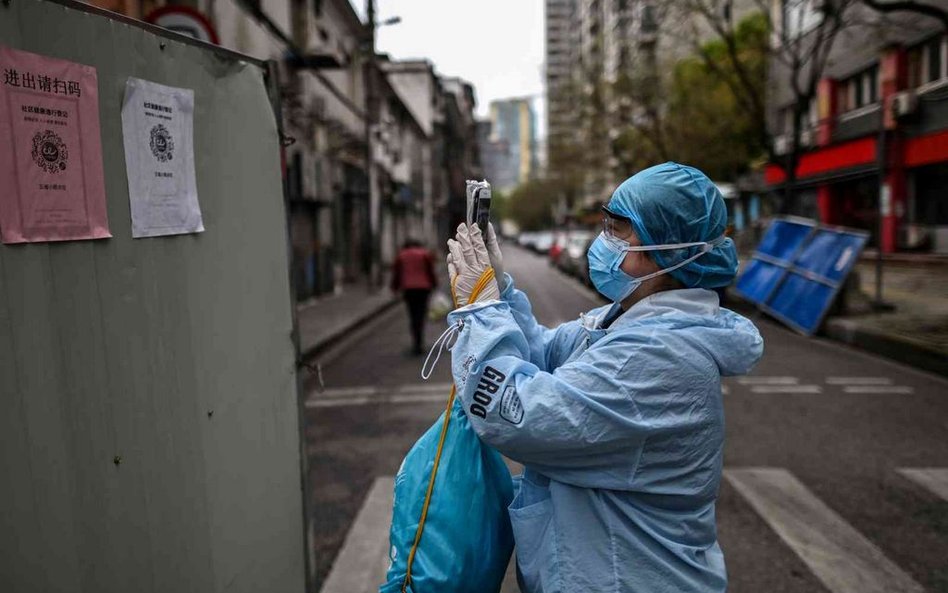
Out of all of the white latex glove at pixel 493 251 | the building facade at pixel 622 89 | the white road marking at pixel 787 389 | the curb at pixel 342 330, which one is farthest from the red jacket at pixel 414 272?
the white latex glove at pixel 493 251

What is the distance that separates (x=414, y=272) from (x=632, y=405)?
31.0 feet

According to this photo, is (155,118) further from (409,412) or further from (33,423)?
(409,412)

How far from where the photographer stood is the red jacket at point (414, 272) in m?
10.8

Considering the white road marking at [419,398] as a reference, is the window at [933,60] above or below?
above

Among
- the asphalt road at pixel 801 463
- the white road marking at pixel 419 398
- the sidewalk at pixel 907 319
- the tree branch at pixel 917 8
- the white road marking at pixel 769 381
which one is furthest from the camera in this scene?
the tree branch at pixel 917 8

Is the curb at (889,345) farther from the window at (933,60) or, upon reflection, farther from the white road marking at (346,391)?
the window at (933,60)

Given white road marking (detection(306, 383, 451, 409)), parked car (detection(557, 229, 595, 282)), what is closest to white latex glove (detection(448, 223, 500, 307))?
white road marking (detection(306, 383, 451, 409))

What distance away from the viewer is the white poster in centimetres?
199

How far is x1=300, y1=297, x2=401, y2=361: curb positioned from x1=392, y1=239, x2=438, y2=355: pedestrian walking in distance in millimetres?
1429

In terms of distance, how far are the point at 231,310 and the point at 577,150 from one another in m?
31.4

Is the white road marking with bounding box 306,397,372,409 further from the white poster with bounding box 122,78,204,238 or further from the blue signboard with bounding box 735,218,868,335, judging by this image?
the blue signboard with bounding box 735,218,868,335

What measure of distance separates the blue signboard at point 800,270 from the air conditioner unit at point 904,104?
985cm

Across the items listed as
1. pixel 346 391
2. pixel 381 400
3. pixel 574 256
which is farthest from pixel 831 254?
pixel 574 256

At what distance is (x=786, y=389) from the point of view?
25.2ft
